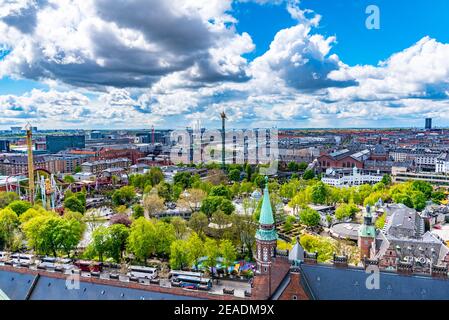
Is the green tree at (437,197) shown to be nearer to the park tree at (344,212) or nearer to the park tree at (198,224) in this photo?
the park tree at (344,212)

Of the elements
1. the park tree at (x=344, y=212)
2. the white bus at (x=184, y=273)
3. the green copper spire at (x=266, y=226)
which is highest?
the green copper spire at (x=266, y=226)

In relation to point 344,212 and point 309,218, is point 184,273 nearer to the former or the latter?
point 309,218

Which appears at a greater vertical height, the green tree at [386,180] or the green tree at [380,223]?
the green tree at [386,180]

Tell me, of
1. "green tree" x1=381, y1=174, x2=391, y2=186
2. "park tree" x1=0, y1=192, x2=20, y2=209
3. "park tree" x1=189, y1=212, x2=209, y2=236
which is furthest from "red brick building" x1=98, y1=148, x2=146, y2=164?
A: "park tree" x1=189, y1=212, x2=209, y2=236

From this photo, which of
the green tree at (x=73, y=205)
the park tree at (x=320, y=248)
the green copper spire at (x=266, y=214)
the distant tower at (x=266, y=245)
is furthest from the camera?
the green tree at (x=73, y=205)

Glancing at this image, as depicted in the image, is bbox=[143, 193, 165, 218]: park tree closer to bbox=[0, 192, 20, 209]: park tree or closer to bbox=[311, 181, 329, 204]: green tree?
bbox=[0, 192, 20, 209]: park tree

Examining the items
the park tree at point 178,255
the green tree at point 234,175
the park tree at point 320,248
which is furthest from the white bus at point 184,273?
the green tree at point 234,175
